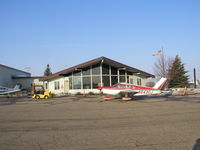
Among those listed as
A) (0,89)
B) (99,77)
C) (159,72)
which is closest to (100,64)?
(99,77)

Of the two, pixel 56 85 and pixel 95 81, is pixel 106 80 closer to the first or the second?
pixel 95 81

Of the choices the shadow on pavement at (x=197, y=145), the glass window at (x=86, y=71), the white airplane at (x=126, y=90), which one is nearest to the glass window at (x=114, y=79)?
the glass window at (x=86, y=71)

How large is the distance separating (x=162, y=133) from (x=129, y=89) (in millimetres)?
13343

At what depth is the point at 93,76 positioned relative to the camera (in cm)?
2659

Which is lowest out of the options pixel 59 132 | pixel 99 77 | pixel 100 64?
pixel 59 132

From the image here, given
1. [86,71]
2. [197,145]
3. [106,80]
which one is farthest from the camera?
[86,71]

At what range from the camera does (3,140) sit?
5164 mm

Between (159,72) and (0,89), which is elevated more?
(159,72)

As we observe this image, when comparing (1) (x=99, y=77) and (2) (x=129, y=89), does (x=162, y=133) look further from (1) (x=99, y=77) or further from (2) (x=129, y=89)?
(1) (x=99, y=77)

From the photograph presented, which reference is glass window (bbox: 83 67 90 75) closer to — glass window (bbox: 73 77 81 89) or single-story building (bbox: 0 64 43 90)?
glass window (bbox: 73 77 81 89)

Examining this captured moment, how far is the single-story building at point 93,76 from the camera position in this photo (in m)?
26.2

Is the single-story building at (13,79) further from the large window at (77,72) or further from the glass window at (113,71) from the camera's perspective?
the glass window at (113,71)

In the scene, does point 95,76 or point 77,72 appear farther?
point 77,72

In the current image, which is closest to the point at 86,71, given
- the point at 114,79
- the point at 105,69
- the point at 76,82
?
the point at 76,82
